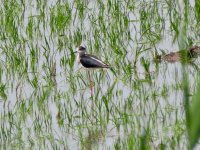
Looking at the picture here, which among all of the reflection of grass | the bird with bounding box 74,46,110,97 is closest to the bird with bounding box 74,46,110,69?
the bird with bounding box 74,46,110,97

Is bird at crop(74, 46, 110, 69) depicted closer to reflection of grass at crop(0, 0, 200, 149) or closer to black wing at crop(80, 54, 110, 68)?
black wing at crop(80, 54, 110, 68)

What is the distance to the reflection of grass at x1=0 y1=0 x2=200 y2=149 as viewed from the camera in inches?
212

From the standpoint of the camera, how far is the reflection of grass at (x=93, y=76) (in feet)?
17.7

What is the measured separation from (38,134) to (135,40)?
2.96 meters

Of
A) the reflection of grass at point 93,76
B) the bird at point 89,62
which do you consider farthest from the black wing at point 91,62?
the reflection of grass at point 93,76

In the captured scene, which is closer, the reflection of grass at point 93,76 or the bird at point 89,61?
the reflection of grass at point 93,76

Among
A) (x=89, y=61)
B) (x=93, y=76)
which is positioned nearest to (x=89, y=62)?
(x=89, y=61)

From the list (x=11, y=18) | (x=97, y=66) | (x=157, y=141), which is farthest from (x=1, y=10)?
(x=157, y=141)

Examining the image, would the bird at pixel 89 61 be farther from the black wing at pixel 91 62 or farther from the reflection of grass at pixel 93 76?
the reflection of grass at pixel 93 76

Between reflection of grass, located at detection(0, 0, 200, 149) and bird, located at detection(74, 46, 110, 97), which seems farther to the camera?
bird, located at detection(74, 46, 110, 97)

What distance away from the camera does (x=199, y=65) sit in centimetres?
718

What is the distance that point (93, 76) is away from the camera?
717 cm

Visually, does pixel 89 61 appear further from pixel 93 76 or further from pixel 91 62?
pixel 93 76

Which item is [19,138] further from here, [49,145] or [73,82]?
[73,82]
